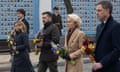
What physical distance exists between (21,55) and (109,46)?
4.31 meters

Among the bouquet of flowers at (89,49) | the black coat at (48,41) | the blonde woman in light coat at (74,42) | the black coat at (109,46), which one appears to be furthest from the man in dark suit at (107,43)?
the black coat at (48,41)

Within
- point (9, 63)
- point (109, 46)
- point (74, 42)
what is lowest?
point (9, 63)

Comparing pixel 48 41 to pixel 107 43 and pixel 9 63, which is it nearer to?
pixel 107 43

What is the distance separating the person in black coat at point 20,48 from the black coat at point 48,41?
392 mm

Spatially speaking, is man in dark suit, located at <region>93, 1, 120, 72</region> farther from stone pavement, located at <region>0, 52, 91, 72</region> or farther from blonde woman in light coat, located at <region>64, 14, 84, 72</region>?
stone pavement, located at <region>0, 52, 91, 72</region>

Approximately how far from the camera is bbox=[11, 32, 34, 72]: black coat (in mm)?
10352

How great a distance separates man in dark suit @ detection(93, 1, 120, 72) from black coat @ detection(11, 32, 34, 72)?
4031 mm

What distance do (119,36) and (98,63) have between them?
0.46m

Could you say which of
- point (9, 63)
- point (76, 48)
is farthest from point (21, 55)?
point (9, 63)

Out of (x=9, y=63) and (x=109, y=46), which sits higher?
(x=109, y=46)

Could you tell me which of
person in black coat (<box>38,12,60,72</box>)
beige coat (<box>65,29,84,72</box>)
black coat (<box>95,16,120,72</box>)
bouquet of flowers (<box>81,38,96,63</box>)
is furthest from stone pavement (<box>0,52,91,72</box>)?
black coat (<box>95,16,120,72</box>)

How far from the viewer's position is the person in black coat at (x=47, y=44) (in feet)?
34.0

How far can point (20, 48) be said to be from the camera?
10328 millimetres

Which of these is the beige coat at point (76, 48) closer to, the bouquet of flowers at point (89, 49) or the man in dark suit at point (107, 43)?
the bouquet of flowers at point (89, 49)
